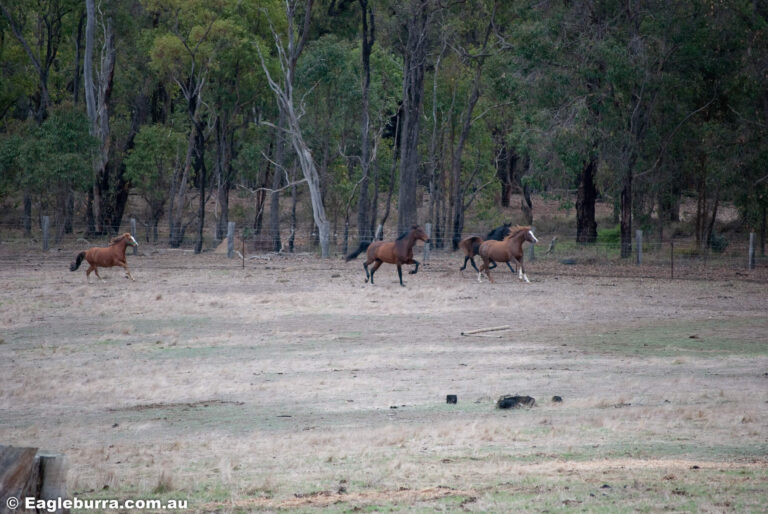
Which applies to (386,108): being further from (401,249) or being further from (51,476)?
(51,476)

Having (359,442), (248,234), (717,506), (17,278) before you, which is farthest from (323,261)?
(717,506)

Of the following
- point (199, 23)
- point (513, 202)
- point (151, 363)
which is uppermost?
point (199, 23)

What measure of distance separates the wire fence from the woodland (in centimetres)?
88

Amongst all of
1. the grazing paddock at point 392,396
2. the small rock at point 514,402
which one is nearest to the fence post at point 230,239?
the grazing paddock at point 392,396

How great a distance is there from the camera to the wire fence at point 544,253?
1168 inches

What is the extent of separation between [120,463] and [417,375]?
5.49 metres

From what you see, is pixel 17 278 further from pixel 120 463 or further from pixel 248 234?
pixel 120 463

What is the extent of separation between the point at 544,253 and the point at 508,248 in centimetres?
1169

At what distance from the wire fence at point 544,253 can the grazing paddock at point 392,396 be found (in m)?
7.17

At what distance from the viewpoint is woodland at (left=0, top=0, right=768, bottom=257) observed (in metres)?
33.9

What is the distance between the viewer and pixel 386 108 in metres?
48.6

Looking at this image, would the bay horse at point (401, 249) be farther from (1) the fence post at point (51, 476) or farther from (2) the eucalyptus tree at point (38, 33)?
(2) the eucalyptus tree at point (38, 33)

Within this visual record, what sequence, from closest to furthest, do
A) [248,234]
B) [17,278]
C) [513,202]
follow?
1. [17,278]
2. [248,234]
3. [513,202]

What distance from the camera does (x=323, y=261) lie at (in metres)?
34.0
